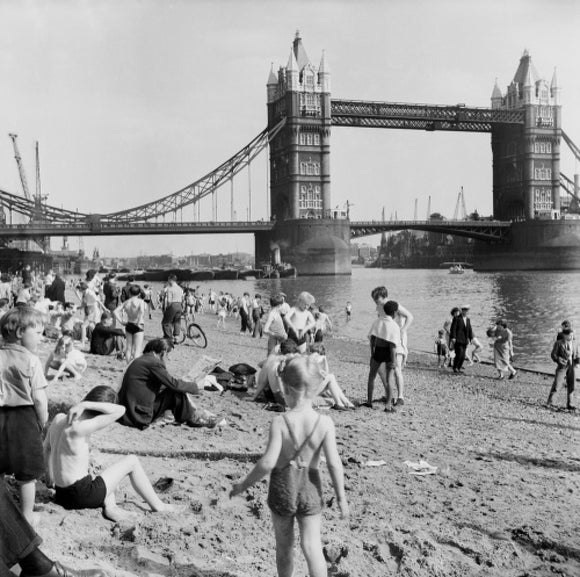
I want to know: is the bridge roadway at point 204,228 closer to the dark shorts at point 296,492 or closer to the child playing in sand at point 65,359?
the child playing in sand at point 65,359

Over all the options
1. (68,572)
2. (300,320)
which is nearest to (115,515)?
(68,572)

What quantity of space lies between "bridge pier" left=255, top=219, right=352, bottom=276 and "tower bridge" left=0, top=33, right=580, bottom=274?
117mm

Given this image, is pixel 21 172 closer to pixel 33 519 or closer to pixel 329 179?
pixel 329 179

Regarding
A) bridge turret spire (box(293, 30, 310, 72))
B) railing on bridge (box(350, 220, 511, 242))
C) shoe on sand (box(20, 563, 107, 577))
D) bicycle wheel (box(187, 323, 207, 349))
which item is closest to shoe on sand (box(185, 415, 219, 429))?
shoe on sand (box(20, 563, 107, 577))

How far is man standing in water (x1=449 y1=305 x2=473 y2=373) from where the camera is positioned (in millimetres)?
15887

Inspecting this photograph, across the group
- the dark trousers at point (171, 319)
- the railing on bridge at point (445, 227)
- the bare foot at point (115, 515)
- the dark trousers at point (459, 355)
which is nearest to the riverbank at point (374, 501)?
the bare foot at point (115, 515)

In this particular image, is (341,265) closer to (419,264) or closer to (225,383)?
(419,264)

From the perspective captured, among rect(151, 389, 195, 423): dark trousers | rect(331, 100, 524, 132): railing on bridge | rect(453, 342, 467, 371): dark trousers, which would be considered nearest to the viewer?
rect(151, 389, 195, 423): dark trousers

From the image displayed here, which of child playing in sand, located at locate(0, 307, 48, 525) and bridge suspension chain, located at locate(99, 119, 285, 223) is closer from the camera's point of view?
child playing in sand, located at locate(0, 307, 48, 525)

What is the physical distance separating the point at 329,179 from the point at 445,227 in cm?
1584

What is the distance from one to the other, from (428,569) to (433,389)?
28.1ft

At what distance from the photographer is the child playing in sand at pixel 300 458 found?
4.31 meters

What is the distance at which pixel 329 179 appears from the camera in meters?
100

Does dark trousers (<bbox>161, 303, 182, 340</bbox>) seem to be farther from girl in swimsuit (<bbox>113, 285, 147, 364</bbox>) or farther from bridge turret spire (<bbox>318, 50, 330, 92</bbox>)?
bridge turret spire (<bbox>318, 50, 330, 92</bbox>)
